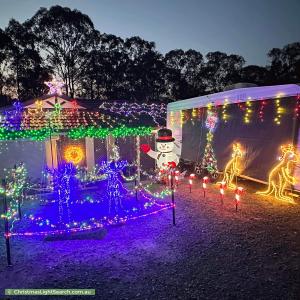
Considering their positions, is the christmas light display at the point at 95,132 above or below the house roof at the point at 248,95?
below

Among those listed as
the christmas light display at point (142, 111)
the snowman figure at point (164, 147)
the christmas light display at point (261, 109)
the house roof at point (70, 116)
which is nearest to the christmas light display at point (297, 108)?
the christmas light display at point (261, 109)

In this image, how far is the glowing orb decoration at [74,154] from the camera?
11719 mm

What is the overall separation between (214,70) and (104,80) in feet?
36.6

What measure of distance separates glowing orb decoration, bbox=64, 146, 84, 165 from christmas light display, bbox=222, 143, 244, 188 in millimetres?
6131

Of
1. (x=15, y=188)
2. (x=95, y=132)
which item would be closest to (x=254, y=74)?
(x=95, y=132)

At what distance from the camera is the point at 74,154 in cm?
1189

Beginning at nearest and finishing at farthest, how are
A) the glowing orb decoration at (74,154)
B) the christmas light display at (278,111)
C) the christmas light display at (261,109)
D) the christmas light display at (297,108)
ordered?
the christmas light display at (297,108)
the christmas light display at (278,111)
the christmas light display at (261,109)
the glowing orb decoration at (74,154)

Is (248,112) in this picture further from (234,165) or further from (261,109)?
(234,165)

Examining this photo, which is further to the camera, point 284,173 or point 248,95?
point 248,95

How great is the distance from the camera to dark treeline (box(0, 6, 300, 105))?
975 inches

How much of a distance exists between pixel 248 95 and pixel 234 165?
2438 millimetres

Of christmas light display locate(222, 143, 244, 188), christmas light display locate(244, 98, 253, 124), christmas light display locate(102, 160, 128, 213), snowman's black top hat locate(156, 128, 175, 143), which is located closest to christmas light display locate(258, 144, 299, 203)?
christmas light display locate(222, 143, 244, 188)

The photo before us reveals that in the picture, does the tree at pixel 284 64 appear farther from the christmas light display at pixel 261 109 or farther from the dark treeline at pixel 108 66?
the christmas light display at pixel 261 109

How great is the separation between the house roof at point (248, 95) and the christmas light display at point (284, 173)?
1.51 m
